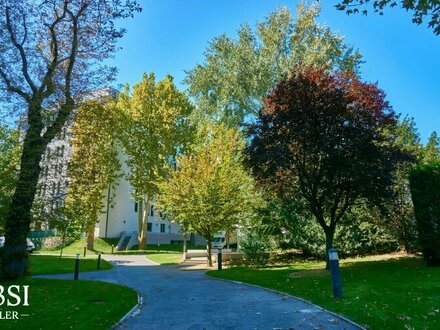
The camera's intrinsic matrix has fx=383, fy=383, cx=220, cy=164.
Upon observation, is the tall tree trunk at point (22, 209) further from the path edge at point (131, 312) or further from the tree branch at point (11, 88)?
the path edge at point (131, 312)

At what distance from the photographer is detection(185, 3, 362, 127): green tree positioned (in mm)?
29922

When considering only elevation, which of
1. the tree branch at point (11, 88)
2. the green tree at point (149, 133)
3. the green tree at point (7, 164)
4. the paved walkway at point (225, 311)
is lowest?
the paved walkway at point (225, 311)

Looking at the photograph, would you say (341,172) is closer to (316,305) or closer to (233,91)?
(316,305)

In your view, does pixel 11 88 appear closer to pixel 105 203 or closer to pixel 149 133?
pixel 149 133

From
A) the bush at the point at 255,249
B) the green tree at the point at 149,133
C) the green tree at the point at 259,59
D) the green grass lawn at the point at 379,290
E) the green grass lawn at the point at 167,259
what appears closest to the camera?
the green grass lawn at the point at 379,290

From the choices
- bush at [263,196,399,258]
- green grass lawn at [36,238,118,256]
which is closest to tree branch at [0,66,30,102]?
bush at [263,196,399,258]

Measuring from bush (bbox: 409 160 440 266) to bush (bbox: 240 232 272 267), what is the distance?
8084 mm

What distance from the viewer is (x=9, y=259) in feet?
45.4

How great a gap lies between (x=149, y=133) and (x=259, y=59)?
15.2 m

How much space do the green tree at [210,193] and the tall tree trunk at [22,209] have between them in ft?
29.7

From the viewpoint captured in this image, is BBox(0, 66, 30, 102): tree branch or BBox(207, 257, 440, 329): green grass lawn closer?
BBox(207, 257, 440, 329): green grass lawn

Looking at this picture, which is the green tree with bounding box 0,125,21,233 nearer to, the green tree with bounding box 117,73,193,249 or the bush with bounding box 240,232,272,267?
the bush with bounding box 240,232,272,267

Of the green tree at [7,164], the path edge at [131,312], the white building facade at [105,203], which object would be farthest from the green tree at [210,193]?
the path edge at [131,312]

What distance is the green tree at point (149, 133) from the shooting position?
39094 mm
